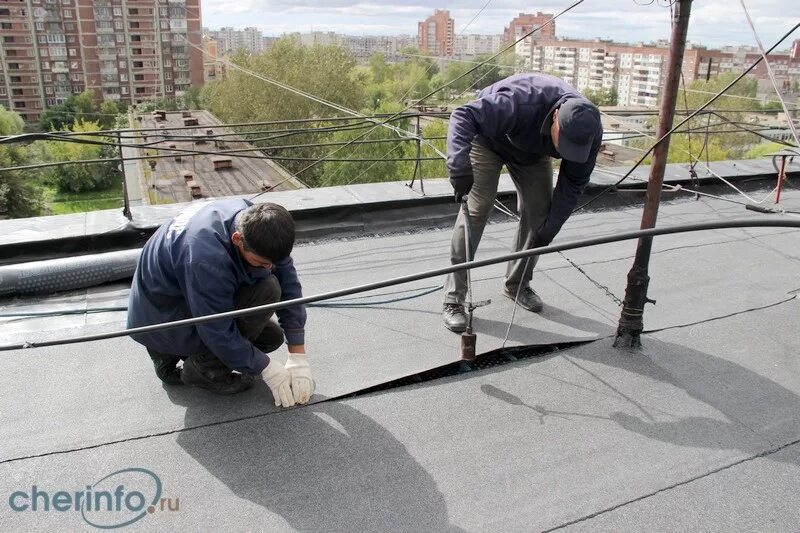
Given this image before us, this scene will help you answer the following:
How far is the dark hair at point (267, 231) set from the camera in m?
1.67

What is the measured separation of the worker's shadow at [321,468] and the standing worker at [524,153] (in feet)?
2.75

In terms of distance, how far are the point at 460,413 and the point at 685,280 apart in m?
1.78

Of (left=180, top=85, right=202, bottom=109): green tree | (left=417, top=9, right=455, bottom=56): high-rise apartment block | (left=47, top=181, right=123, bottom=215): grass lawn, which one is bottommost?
(left=47, top=181, right=123, bottom=215): grass lawn

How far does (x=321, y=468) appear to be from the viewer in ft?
5.83

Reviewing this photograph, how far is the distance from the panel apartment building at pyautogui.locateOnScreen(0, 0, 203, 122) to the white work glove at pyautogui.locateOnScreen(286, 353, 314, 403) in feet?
168

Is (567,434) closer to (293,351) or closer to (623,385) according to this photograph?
(623,385)

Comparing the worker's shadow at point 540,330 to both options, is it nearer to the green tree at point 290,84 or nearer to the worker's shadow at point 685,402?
the worker's shadow at point 685,402

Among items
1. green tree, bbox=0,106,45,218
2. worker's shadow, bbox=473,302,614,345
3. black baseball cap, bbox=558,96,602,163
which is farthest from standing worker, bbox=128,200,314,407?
green tree, bbox=0,106,45,218

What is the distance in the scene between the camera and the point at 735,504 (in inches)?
65.6

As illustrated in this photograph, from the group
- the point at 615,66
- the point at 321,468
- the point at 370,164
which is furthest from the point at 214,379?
the point at 615,66

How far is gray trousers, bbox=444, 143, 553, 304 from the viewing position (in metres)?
2.56

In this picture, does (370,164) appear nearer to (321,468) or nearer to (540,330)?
(540,330)

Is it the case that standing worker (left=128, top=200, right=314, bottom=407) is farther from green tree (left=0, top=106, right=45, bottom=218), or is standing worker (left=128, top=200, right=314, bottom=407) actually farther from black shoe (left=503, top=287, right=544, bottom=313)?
green tree (left=0, top=106, right=45, bottom=218)

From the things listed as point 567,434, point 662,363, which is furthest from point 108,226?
point 662,363
